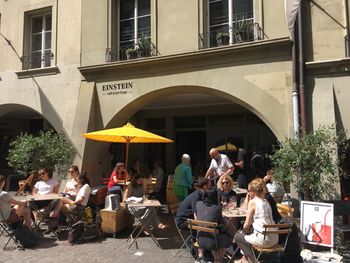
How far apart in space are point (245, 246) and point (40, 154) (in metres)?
7.56

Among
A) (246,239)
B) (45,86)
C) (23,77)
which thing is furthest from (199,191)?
(23,77)

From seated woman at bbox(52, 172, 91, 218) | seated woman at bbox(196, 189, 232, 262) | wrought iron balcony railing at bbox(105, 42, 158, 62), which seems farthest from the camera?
wrought iron balcony railing at bbox(105, 42, 158, 62)

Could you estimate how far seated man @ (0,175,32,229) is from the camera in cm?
710

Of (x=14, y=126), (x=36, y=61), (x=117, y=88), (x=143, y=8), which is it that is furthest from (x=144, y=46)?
(x=14, y=126)

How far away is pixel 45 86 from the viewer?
12.9 m

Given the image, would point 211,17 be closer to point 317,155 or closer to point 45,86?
point 317,155

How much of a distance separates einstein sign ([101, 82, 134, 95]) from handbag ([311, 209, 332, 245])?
6.62m

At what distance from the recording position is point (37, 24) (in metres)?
13.8

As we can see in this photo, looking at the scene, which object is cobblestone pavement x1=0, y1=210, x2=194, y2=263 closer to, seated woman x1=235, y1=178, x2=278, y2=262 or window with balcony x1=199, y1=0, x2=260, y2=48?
seated woman x1=235, y1=178, x2=278, y2=262

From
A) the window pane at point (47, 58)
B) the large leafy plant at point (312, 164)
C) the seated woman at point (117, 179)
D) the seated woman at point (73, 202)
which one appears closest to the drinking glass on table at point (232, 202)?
the large leafy plant at point (312, 164)

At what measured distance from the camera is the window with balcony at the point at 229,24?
984 centimetres

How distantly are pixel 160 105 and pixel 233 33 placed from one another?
5.45 m

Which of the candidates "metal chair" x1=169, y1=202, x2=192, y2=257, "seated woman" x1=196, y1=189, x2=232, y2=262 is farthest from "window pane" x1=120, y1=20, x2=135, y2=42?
"seated woman" x1=196, y1=189, x2=232, y2=262

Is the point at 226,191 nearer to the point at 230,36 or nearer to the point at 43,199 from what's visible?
the point at 43,199
